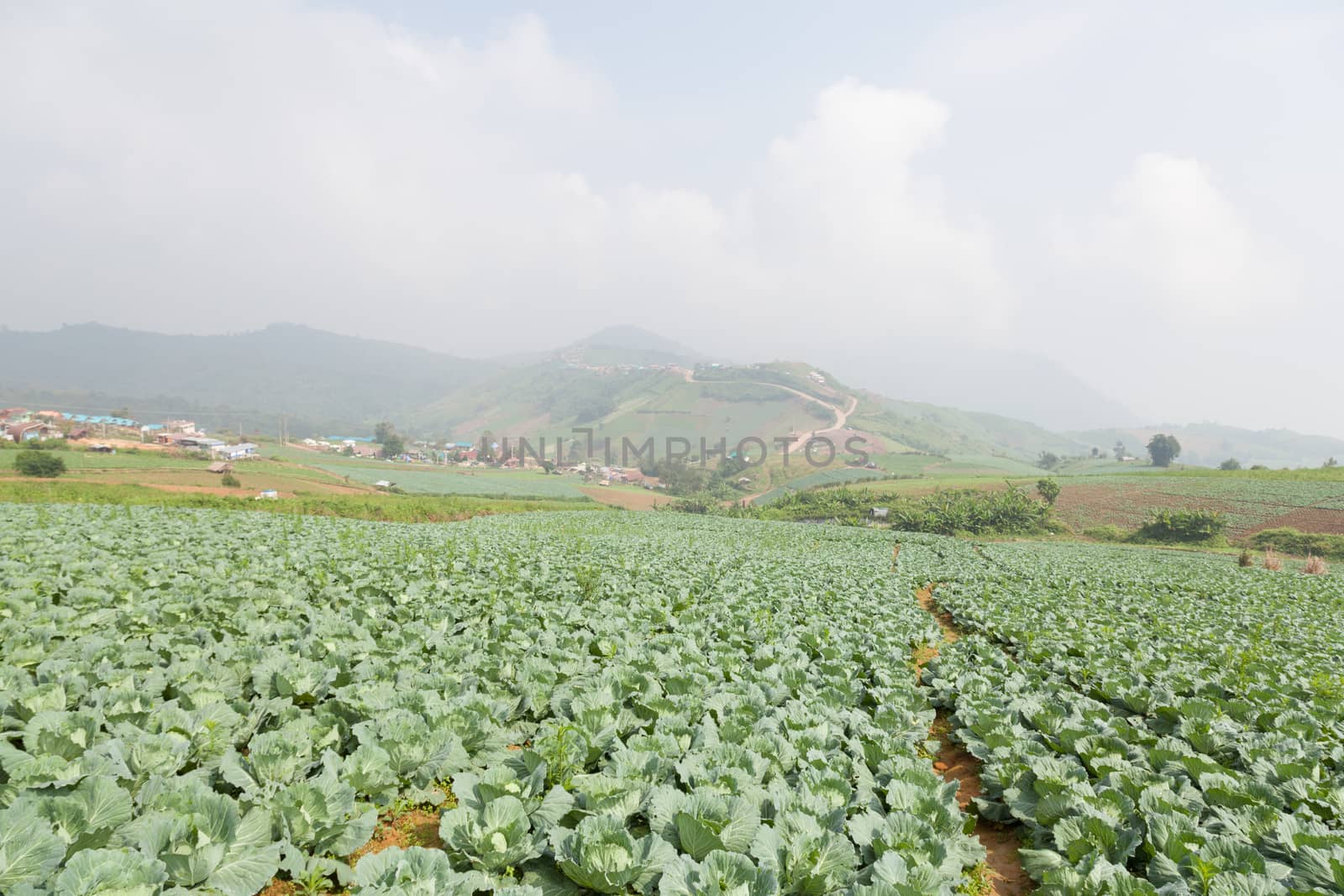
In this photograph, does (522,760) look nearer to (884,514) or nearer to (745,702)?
(745,702)

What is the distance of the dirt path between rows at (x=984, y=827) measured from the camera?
5.25m

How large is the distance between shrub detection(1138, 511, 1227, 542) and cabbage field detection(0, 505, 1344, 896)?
5562 cm

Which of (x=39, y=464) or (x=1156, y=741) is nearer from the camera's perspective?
(x=1156, y=741)

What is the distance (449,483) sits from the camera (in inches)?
3639

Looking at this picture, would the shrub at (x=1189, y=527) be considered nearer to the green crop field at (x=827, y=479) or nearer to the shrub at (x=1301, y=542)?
the shrub at (x=1301, y=542)

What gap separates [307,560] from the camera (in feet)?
45.5

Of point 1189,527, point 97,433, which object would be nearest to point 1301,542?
point 1189,527

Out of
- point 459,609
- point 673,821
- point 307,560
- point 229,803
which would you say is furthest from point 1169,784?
point 307,560

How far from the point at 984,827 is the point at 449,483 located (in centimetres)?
9583

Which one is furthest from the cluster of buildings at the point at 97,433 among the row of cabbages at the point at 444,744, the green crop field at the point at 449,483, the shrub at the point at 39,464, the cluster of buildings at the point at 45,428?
the row of cabbages at the point at 444,744

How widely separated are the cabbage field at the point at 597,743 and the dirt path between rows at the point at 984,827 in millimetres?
268

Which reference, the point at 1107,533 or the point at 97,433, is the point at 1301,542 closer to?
the point at 1107,533

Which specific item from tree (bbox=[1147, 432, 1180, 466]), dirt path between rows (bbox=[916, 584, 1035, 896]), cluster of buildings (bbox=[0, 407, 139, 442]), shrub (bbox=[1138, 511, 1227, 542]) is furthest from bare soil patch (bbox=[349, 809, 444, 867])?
tree (bbox=[1147, 432, 1180, 466])

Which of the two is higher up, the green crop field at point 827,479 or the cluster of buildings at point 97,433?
the cluster of buildings at point 97,433
